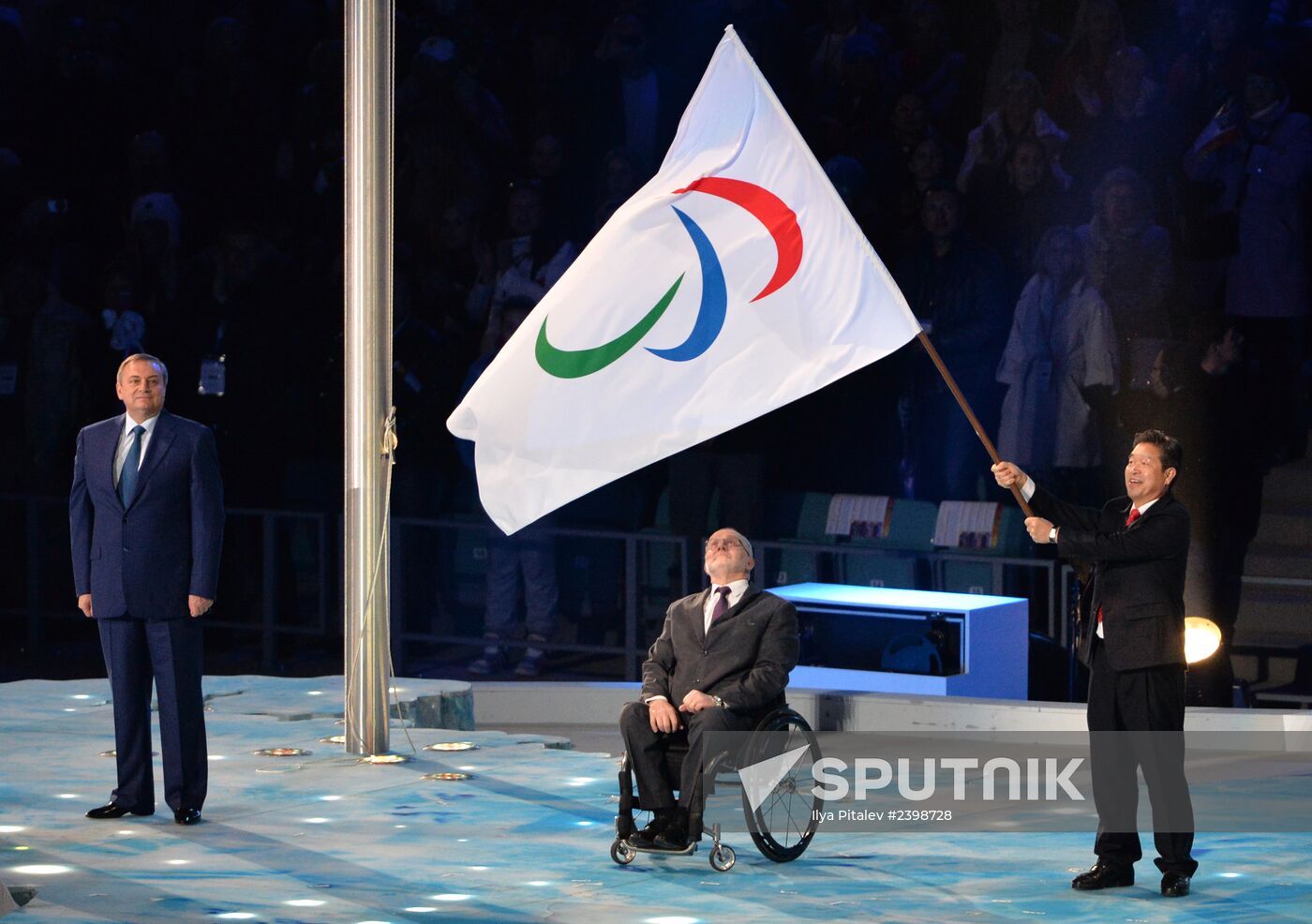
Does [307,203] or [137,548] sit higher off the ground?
[307,203]

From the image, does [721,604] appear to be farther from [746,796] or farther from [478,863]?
[478,863]

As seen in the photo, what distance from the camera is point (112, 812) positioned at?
23.6 ft

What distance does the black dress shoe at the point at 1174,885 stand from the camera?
243 inches

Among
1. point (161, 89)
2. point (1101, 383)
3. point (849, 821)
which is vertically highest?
point (161, 89)

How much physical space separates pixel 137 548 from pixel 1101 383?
5.51m

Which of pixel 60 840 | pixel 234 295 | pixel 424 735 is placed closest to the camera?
pixel 60 840

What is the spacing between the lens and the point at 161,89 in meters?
14.8

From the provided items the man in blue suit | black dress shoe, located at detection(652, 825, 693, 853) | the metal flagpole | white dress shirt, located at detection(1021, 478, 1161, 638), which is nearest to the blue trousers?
the man in blue suit

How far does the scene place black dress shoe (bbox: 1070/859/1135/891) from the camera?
20.5ft

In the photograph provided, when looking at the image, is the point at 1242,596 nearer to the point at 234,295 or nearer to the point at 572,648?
the point at 572,648

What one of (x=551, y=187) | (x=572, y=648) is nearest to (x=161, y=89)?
(x=551, y=187)

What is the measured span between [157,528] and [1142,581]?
322cm

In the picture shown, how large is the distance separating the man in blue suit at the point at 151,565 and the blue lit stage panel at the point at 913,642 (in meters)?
3.71

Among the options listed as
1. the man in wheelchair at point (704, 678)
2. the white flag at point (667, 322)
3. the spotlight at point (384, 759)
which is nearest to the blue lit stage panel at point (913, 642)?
the spotlight at point (384, 759)
